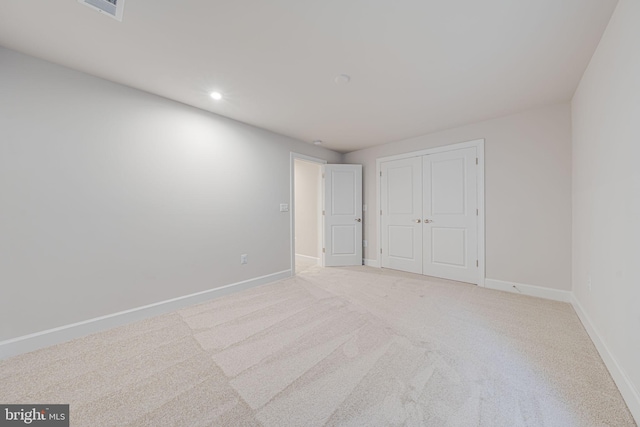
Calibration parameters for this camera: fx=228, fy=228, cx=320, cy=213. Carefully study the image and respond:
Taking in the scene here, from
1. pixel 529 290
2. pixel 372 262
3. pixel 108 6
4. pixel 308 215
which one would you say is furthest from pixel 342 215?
pixel 108 6

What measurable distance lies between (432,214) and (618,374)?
2549 mm

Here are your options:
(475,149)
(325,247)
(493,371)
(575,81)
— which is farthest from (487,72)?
(325,247)

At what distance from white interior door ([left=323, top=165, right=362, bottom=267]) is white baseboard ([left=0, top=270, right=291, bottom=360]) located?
6.59ft

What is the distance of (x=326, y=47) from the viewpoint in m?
1.76

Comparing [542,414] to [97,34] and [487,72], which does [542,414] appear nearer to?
[487,72]

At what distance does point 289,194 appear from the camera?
3836mm

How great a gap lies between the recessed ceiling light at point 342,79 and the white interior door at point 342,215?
2.31 m

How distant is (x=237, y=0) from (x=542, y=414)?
290 cm

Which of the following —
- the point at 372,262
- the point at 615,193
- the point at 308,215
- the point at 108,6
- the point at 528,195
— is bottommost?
the point at 372,262

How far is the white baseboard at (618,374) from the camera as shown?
3.93 ft

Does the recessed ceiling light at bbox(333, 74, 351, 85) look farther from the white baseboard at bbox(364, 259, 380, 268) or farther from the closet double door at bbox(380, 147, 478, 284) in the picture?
the white baseboard at bbox(364, 259, 380, 268)

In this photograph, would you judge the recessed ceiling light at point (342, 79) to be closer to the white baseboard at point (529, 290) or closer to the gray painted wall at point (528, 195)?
the gray painted wall at point (528, 195)

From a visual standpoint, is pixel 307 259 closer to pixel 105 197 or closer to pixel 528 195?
pixel 105 197

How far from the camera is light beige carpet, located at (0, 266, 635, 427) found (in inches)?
48.4
